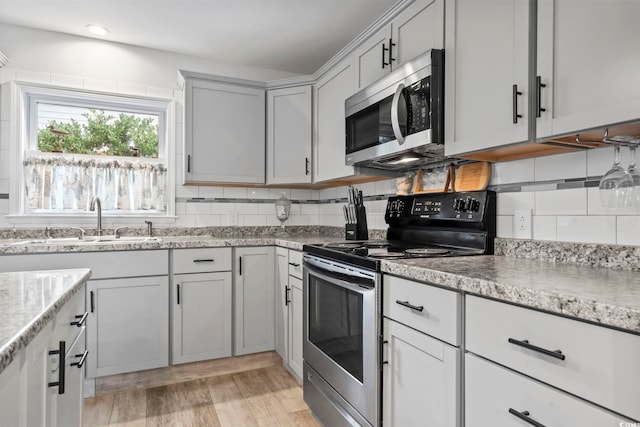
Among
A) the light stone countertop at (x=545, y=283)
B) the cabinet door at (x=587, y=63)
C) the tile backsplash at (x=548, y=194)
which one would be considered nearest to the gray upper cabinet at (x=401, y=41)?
the cabinet door at (x=587, y=63)

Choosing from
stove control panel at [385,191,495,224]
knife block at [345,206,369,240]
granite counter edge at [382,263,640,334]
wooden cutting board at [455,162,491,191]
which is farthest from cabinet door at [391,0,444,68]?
granite counter edge at [382,263,640,334]

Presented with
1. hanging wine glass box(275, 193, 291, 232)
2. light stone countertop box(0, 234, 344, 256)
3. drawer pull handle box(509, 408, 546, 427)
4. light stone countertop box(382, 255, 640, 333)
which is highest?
hanging wine glass box(275, 193, 291, 232)

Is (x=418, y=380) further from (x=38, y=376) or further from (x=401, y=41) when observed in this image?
(x=401, y=41)

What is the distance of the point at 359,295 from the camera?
5.24 feet

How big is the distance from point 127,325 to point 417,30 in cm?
238

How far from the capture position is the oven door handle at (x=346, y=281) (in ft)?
5.02

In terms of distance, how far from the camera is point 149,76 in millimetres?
3031

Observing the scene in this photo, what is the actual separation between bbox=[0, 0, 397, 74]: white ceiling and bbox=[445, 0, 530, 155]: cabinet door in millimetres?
955

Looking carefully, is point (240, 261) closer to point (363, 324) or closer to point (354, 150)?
point (354, 150)

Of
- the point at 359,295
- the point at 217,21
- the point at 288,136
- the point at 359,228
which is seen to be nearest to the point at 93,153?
the point at 217,21

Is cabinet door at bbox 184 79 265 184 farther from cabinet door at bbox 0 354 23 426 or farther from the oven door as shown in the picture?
cabinet door at bbox 0 354 23 426

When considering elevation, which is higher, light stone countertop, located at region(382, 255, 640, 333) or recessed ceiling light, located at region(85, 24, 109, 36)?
recessed ceiling light, located at region(85, 24, 109, 36)

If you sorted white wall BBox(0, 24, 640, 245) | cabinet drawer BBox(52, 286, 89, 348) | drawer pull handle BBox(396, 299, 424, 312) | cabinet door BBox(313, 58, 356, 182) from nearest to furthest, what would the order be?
cabinet drawer BBox(52, 286, 89, 348)
drawer pull handle BBox(396, 299, 424, 312)
white wall BBox(0, 24, 640, 245)
cabinet door BBox(313, 58, 356, 182)

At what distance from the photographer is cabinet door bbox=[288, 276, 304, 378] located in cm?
233
